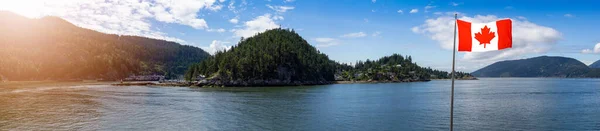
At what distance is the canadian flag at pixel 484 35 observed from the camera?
1488cm

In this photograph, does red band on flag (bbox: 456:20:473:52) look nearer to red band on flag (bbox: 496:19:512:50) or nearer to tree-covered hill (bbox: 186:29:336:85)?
red band on flag (bbox: 496:19:512:50)

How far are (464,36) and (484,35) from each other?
2.59ft

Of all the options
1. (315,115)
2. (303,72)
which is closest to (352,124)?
(315,115)

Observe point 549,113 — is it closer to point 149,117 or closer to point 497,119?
point 497,119

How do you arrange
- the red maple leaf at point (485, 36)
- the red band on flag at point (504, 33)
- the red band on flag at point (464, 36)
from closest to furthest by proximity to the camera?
the red band on flag at point (504, 33) < the red maple leaf at point (485, 36) < the red band on flag at point (464, 36)

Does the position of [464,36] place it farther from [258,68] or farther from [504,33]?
[258,68]

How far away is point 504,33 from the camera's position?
14.9 metres

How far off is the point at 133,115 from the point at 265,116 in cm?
1627

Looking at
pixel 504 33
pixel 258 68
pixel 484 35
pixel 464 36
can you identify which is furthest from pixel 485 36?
pixel 258 68

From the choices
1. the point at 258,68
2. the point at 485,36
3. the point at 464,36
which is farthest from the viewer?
the point at 258,68

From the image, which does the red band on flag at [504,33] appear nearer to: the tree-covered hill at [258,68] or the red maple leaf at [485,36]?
the red maple leaf at [485,36]

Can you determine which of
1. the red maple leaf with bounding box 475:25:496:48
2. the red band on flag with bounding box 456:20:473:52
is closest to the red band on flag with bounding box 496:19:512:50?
the red maple leaf with bounding box 475:25:496:48

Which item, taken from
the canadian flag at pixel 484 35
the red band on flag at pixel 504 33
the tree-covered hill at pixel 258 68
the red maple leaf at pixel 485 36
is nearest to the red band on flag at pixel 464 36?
the canadian flag at pixel 484 35

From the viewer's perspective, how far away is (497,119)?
44.0m
